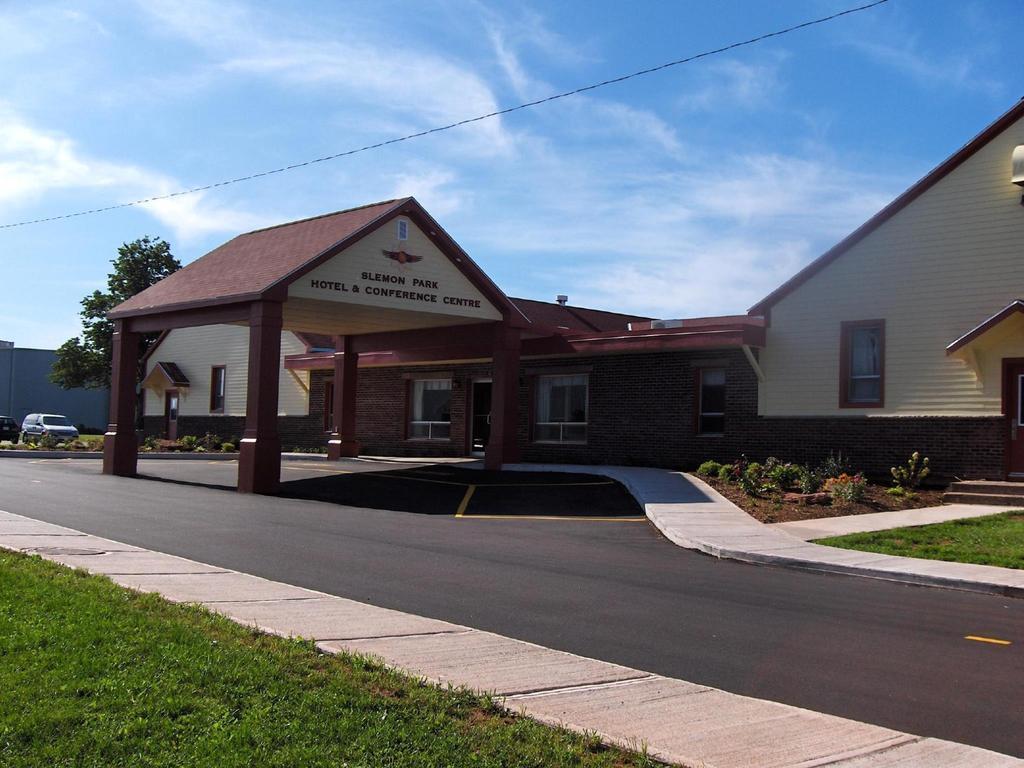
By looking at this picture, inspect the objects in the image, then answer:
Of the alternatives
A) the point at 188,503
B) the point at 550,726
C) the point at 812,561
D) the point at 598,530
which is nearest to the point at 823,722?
the point at 550,726

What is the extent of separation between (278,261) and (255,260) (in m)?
1.63

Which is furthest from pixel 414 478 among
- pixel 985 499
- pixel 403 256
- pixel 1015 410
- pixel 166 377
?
pixel 166 377

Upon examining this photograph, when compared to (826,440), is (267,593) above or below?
below

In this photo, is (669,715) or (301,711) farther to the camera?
(669,715)

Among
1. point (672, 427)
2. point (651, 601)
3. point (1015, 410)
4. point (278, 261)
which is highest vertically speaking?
point (278, 261)

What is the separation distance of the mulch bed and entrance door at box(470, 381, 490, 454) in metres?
12.0

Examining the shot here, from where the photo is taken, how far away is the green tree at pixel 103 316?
55.7 metres

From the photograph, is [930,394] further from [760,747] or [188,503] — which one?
[760,747]

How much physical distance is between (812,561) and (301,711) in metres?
8.57

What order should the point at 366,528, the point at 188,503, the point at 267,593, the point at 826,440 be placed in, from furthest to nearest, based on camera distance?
the point at 826,440, the point at 188,503, the point at 366,528, the point at 267,593

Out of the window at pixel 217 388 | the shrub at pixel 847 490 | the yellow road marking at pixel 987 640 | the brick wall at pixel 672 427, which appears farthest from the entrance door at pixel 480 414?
the yellow road marking at pixel 987 640

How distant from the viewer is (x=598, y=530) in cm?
1597

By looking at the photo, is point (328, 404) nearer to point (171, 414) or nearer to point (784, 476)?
point (171, 414)

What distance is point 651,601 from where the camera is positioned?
9.90 m
